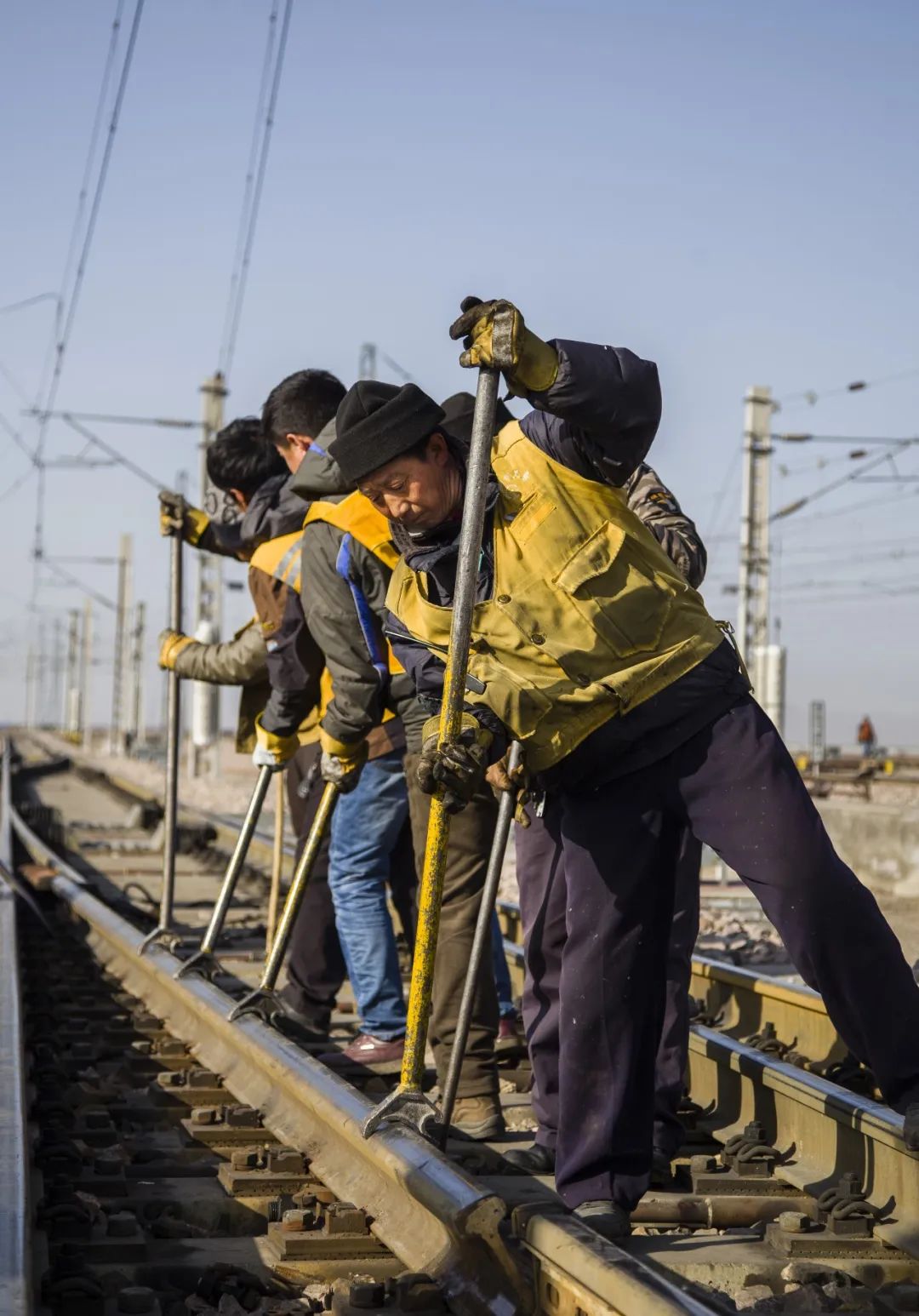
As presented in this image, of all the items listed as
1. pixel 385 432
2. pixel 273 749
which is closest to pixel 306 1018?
pixel 273 749

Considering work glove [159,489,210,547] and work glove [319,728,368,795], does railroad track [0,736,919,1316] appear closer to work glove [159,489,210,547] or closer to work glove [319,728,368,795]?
work glove [319,728,368,795]

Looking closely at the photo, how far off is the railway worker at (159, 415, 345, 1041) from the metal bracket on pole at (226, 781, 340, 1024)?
0.53 meters

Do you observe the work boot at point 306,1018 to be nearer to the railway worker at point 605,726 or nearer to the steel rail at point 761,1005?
the steel rail at point 761,1005

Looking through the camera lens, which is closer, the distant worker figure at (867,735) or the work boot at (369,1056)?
the work boot at (369,1056)

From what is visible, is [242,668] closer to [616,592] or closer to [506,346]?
[616,592]

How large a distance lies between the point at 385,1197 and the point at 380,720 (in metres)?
2.16

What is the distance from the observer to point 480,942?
445 cm

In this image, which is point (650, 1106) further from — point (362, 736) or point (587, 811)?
point (362, 736)

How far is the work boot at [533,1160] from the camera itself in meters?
4.41

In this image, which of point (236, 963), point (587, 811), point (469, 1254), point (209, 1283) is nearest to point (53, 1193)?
point (209, 1283)

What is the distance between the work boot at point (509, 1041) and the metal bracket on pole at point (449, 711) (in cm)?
190

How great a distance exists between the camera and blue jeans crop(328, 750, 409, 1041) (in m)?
6.12

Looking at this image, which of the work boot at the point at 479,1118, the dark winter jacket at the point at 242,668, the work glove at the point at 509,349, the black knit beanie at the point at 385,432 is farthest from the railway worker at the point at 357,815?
the work glove at the point at 509,349

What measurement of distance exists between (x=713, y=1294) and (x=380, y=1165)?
842mm
